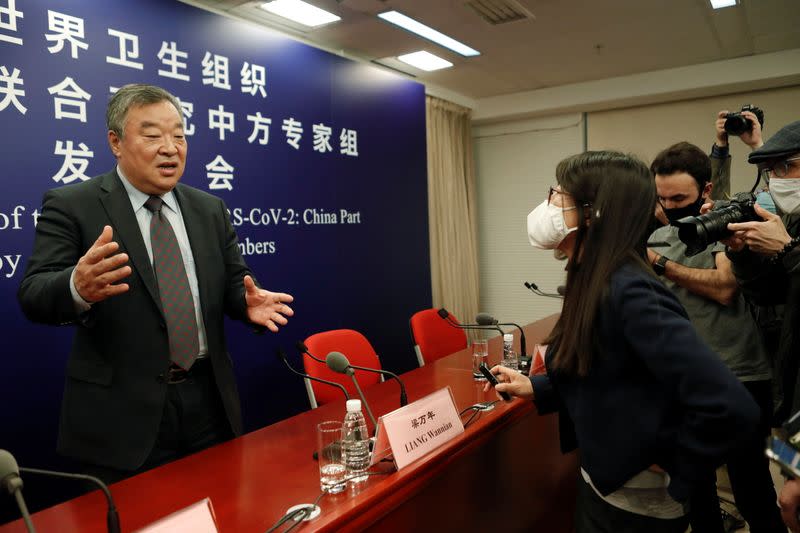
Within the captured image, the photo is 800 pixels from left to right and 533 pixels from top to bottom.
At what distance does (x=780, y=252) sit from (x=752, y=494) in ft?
3.07

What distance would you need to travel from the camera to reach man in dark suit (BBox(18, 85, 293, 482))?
5.15ft

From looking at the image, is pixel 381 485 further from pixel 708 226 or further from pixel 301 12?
pixel 301 12

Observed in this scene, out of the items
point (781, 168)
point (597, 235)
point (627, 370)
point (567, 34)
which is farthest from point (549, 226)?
point (567, 34)

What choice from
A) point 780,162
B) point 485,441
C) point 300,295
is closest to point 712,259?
point 780,162

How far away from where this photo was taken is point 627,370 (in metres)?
1.15

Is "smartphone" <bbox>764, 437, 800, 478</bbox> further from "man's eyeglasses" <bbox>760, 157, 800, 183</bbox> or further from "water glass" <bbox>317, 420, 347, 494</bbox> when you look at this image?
"man's eyeglasses" <bbox>760, 157, 800, 183</bbox>

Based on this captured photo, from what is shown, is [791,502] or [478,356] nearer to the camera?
[791,502]

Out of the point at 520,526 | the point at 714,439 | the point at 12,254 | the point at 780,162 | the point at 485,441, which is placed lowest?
the point at 520,526

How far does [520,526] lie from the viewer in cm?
196

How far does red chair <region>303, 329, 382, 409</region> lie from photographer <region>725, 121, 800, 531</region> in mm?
1575

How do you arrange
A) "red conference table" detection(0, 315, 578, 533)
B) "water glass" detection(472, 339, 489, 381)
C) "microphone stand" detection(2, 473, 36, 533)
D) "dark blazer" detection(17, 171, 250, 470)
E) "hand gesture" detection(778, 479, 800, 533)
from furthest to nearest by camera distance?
"water glass" detection(472, 339, 489, 381) → "dark blazer" detection(17, 171, 250, 470) → "red conference table" detection(0, 315, 578, 533) → "hand gesture" detection(778, 479, 800, 533) → "microphone stand" detection(2, 473, 36, 533)

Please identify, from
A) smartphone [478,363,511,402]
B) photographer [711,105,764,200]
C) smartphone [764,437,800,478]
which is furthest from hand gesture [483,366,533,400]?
photographer [711,105,764,200]

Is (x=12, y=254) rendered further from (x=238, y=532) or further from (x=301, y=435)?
(x=238, y=532)

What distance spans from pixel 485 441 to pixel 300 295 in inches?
85.4
